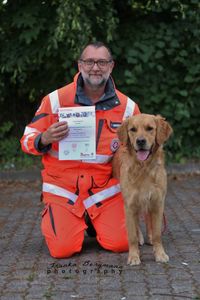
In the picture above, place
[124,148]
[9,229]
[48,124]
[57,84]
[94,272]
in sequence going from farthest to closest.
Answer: [57,84], [9,229], [48,124], [124,148], [94,272]

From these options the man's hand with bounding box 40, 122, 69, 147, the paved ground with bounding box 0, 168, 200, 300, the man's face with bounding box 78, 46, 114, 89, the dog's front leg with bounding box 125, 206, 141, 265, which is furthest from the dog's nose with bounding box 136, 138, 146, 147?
the paved ground with bounding box 0, 168, 200, 300

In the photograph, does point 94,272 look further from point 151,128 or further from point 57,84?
point 57,84

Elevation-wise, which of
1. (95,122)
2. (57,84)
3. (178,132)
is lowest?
(178,132)

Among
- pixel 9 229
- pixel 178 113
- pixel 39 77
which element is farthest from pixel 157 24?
pixel 9 229

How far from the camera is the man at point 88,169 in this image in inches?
215

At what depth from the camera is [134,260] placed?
4992 mm

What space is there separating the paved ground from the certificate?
84 cm

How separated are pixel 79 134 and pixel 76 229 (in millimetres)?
808

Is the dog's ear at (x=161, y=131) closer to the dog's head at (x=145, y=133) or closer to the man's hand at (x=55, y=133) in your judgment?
the dog's head at (x=145, y=133)

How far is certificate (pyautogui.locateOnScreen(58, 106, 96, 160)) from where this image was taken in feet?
17.4

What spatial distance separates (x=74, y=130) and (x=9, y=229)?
1637 mm

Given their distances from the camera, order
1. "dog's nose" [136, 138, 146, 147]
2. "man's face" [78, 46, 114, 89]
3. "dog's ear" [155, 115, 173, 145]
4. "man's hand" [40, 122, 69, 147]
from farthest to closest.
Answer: "man's face" [78, 46, 114, 89] → "man's hand" [40, 122, 69, 147] → "dog's ear" [155, 115, 173, 145] → "dog's nose" [136, 138, 146, 147]

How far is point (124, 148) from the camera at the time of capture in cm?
522

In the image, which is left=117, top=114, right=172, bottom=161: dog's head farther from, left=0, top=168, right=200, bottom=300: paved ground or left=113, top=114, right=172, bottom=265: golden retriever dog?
left=0, top=168, right=200, bottom=300: paved ground
